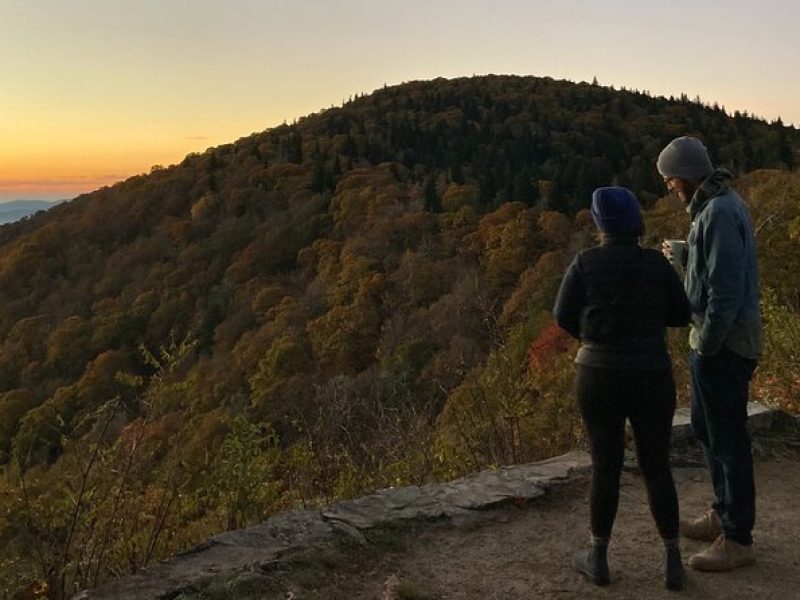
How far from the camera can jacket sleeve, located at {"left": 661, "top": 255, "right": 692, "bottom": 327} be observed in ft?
10.3

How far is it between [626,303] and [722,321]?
0.40 meters

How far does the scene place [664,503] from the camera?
10.7 feet

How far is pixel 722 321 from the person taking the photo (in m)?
3.12

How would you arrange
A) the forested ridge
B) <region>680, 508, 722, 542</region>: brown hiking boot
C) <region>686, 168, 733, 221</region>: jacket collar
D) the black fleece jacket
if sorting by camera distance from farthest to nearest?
1. the forested ridge
2. <region>680, 508, 722, 542</region>: brown hiking boot
3. <region>686, 168, 733, 221</region>: jacket collar
4. the black fleece jacket

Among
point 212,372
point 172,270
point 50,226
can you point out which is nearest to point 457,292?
point 212,372

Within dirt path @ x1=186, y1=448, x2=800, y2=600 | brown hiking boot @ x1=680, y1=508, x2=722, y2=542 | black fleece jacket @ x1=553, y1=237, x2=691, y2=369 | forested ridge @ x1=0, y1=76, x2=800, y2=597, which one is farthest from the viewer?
forested ridge @ x1=0, y1=76, x2=800, y2=597

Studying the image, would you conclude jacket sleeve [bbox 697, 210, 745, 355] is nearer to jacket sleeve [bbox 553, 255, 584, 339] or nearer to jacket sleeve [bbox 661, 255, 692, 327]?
jacket sleeve [bbox 661, 255, 692, 327]

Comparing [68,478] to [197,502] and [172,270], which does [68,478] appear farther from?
[172,270]

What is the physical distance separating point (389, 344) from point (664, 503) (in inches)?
1735

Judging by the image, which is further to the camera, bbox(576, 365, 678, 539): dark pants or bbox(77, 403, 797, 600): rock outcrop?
bbox(77, 403, 797, 600): rock outcrop

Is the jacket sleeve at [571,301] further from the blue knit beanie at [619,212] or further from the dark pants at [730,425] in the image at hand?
the dark pants at [730,425]

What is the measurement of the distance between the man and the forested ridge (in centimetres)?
244

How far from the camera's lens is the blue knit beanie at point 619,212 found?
3119 mm

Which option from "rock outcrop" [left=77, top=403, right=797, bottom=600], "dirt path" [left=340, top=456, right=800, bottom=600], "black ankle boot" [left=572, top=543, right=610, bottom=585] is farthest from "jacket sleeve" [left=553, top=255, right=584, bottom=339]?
"rock outcrop" [left=77, top=403, right=797, bottom=600]
